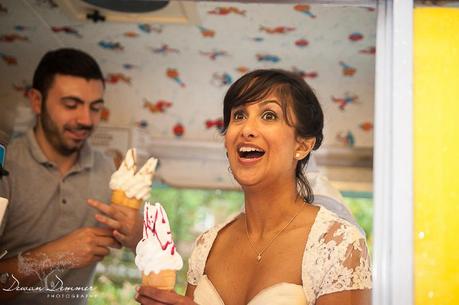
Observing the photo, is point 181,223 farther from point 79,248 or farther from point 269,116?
point 269,116

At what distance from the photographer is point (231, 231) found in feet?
6.24

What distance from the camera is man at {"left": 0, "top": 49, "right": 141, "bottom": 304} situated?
6.15ft

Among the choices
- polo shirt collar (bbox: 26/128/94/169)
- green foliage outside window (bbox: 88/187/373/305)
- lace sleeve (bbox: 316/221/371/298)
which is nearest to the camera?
lace sleeve (bbox: 316/221/371/298)

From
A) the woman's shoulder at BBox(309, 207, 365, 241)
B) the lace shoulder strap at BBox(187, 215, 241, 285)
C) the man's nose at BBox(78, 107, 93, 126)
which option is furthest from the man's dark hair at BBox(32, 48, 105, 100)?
the woman's shoulder at BBox(309, 207, 365, 241)

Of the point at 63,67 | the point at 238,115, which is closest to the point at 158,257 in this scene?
the point at 238,115

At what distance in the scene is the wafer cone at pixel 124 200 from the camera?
6.26ft

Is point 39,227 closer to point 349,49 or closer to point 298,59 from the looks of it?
point 298,59

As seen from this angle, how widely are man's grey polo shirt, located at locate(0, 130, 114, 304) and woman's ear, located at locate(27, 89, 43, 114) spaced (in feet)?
0.39

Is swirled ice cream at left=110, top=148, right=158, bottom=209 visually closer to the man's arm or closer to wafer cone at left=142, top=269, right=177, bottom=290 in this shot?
the man's arm

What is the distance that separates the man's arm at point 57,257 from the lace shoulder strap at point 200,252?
0.26 meters

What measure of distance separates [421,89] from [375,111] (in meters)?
0.16

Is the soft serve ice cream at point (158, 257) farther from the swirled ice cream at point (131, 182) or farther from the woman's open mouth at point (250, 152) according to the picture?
the woman's open mouth at point (250, 152)

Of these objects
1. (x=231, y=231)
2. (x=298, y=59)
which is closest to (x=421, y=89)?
(x=298, y=59)

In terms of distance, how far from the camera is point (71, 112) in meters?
2.02
